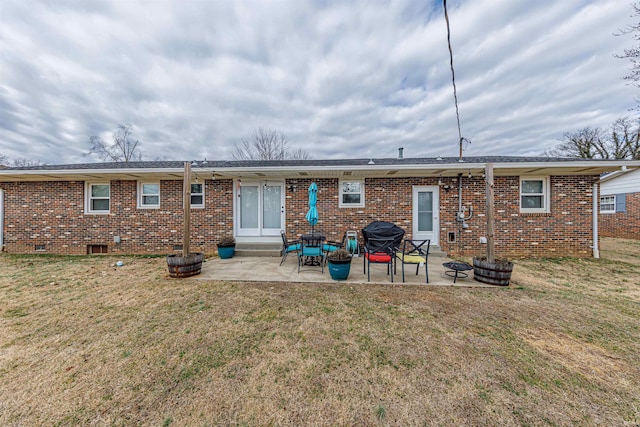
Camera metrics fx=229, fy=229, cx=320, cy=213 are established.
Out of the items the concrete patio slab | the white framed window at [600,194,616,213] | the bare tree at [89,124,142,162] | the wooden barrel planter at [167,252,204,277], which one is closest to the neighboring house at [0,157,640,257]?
the concrete patio slab

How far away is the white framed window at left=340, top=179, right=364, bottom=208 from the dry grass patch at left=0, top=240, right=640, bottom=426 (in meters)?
3.87

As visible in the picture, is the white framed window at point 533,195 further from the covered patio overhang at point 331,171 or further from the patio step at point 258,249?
the patio step at point 258,249

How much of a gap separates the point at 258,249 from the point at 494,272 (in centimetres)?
607

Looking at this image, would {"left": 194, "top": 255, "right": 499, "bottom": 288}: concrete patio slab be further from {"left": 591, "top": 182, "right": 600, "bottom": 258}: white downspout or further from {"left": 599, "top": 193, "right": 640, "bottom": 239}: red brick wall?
{"left": 599, "top": 193, "right": 640, "bottom": 239}: red brick wall

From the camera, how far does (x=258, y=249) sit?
7.27 meters

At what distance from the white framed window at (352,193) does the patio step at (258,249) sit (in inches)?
103

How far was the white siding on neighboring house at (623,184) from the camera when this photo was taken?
11.1 metres

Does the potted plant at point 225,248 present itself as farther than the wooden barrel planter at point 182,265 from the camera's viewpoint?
Yes

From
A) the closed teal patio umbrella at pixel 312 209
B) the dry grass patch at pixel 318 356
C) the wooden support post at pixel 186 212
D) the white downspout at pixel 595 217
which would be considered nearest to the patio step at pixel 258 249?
the closed teal patio umbrella at pixel 312 209

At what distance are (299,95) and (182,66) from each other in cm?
667

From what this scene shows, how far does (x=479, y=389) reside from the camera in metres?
1.95

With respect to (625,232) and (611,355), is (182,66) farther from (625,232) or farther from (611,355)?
(625,232)

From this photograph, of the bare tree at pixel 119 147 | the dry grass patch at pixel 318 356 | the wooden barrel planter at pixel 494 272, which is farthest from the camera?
the bare tree at pixel 119 147

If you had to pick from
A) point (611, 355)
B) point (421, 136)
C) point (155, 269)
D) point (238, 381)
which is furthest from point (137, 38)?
point (421, 136)
